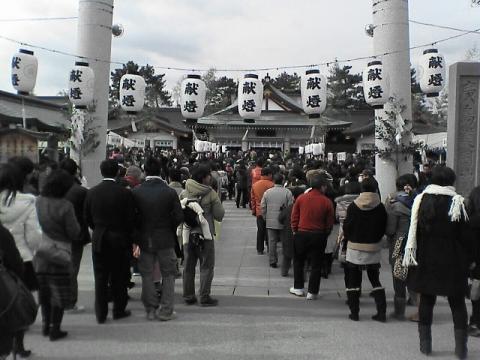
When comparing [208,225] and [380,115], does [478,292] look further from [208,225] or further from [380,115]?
[380,115]

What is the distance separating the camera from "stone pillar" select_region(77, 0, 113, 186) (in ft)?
43.7

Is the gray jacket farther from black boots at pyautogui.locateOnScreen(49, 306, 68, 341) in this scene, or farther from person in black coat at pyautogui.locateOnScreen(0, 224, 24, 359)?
person in black coat at pyautogui.locateOnScreen(0, 224, 24, 359)

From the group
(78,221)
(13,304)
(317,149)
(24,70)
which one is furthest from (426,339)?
(317,149)

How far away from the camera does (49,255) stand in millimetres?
4895

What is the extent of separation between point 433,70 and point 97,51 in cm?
911

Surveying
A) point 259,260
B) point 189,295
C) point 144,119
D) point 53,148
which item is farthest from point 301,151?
point 189,295

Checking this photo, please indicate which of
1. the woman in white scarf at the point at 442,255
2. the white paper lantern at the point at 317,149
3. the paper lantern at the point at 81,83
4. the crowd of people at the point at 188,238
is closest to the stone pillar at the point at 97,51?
the paper lantern at the point at 81,83

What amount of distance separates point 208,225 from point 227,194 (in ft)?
46.1

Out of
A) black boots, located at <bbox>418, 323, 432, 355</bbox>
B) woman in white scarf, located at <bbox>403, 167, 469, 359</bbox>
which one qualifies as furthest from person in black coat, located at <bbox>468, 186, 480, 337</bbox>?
black boots, located at <bbox>418, 323, 432, 355</bbox>

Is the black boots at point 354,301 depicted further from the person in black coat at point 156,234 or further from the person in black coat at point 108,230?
the person in black coat at point 108,230

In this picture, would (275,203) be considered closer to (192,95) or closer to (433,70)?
(433,70)

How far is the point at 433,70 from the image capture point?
12586 millimetres

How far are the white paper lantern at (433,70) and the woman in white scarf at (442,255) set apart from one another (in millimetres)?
8941

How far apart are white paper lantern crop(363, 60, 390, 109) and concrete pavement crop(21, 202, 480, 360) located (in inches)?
249
